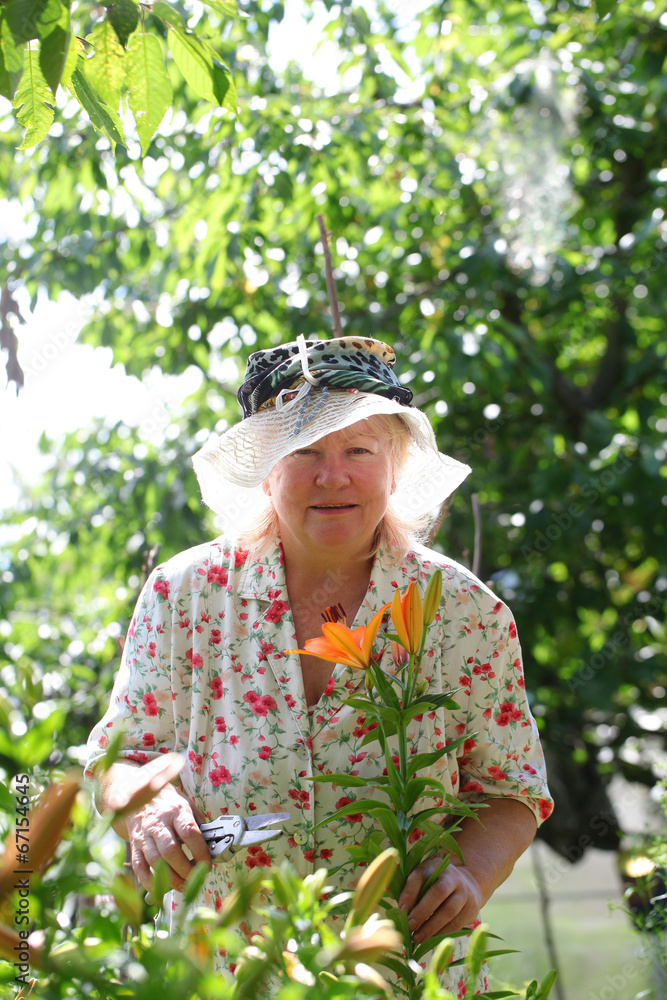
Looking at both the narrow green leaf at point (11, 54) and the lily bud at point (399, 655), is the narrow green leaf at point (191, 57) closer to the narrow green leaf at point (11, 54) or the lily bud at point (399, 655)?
the narrow green leaf at point (11, 54)

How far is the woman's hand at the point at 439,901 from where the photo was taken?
2.60ft

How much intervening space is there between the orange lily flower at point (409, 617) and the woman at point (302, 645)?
0.42 meters

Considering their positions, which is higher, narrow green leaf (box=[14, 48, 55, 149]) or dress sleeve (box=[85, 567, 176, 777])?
narrow green leaf (box=[14, 48, 55, 149])

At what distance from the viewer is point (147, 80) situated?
0.84 meters

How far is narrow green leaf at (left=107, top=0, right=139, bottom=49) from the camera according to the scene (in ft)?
2.56

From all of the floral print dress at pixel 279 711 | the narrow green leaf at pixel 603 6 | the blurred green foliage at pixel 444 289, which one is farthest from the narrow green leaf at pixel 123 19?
the blurred green foliage at pixel 444 289

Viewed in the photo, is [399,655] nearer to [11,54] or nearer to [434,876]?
[434,876]

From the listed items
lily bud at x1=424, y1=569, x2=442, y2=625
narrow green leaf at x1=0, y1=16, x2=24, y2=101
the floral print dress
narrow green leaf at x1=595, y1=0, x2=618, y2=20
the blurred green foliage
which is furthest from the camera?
the blurred green foliage

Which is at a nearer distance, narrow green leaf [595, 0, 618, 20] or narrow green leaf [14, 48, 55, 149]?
narrow green leaf [14, 48, 55, 149]

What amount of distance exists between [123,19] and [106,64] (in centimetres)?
7

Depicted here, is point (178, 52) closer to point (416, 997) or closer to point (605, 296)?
point (416, 997)

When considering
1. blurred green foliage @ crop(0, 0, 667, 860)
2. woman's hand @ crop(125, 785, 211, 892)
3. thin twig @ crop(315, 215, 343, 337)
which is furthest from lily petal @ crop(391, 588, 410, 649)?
blurred green foliage @ crop(0, 0, 667, 860)

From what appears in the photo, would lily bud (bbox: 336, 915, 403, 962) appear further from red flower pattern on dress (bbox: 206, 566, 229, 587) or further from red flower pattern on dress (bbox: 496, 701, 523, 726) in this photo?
red flower pattern on dress (bbox: 206, 566, 229, 587)

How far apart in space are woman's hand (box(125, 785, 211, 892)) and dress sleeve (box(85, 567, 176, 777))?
0.57 feet
